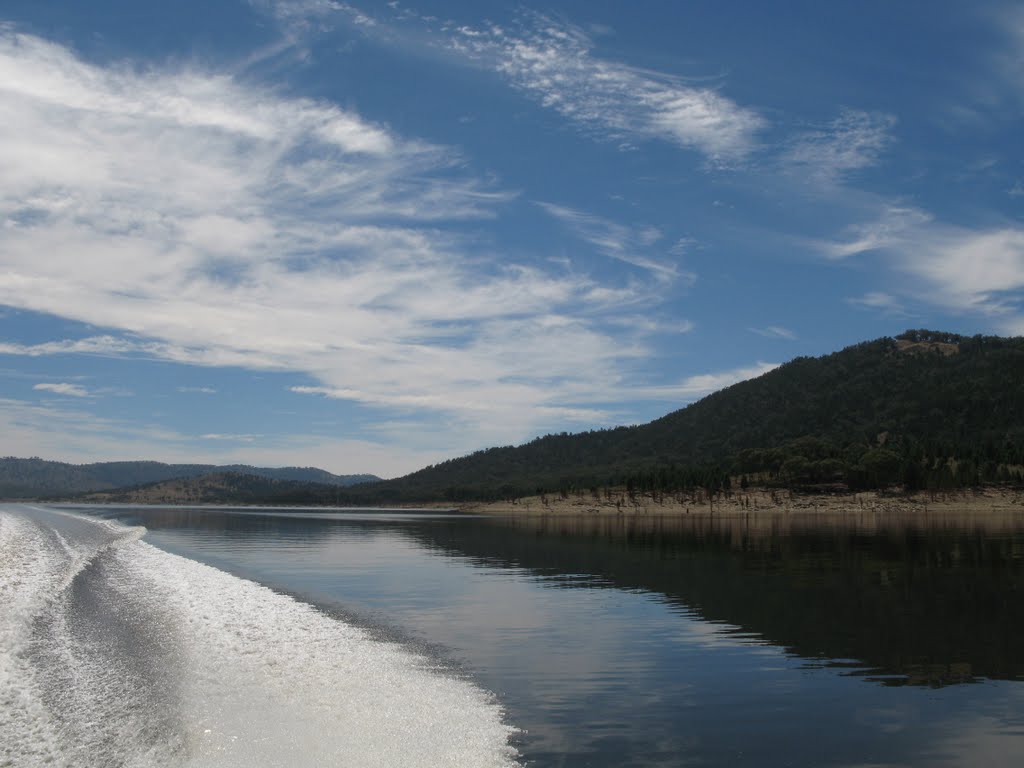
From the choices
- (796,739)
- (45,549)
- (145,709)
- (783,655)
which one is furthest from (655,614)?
(45,549)

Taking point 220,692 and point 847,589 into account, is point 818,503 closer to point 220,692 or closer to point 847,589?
point 847,589

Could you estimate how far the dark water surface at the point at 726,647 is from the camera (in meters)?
15.3

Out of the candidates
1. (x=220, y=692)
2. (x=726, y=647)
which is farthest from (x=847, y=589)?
(x=220, y=692)

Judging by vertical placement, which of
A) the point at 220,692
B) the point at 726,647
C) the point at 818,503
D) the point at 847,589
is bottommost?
the point at 818,503

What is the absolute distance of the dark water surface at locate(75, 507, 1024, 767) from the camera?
1529 centimetres

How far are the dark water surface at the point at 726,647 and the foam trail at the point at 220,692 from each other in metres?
1.77

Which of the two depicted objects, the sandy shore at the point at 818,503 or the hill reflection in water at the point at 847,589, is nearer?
the hill reflection in water at the point at 847,589

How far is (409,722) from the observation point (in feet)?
51.1

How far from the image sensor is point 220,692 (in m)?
17.5

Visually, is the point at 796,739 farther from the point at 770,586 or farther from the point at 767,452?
the point at 767,452

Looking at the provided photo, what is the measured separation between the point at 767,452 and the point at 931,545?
136512 millimetres

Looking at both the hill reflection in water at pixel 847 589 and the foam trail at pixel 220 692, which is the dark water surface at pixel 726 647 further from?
the foam trail at pixel 220 692

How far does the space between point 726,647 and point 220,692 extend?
14903 millimetres

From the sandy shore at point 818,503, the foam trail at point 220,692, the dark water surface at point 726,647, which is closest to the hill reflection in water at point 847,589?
the dark water surface at point 726,647
